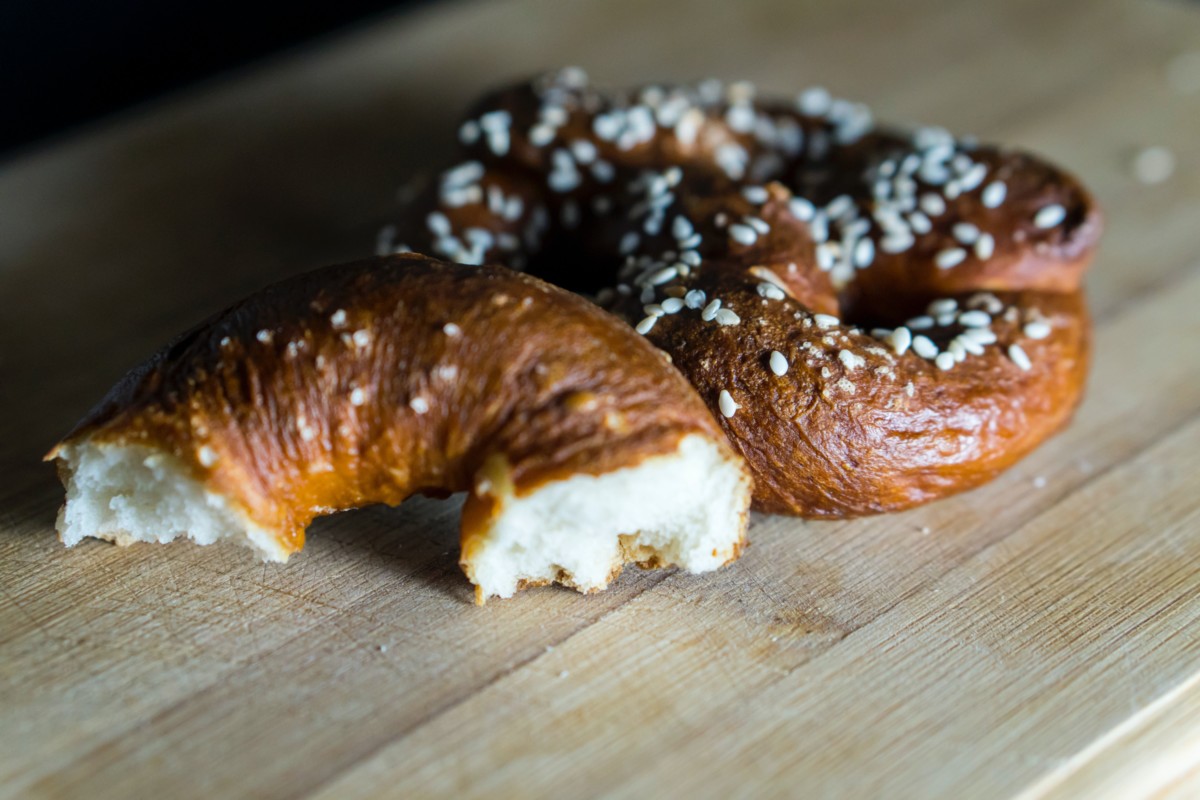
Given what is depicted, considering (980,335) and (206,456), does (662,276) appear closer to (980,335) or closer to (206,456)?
(980,335)

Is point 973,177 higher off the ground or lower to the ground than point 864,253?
higher

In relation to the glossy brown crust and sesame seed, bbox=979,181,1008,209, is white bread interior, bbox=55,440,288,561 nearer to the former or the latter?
the glossy brown crust

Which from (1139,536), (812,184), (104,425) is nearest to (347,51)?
(812,184)

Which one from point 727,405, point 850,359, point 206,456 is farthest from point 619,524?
point 206,456

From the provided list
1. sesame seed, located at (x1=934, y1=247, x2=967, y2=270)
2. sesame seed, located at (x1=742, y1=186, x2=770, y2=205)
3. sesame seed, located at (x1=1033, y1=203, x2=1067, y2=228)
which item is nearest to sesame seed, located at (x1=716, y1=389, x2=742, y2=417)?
sesame seed, located at (x1=742, y1=186, x2=770, y2=205)

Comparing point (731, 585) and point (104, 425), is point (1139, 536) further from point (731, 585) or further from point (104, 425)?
point (104, 425)

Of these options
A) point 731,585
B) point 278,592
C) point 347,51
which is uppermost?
point 347,51
